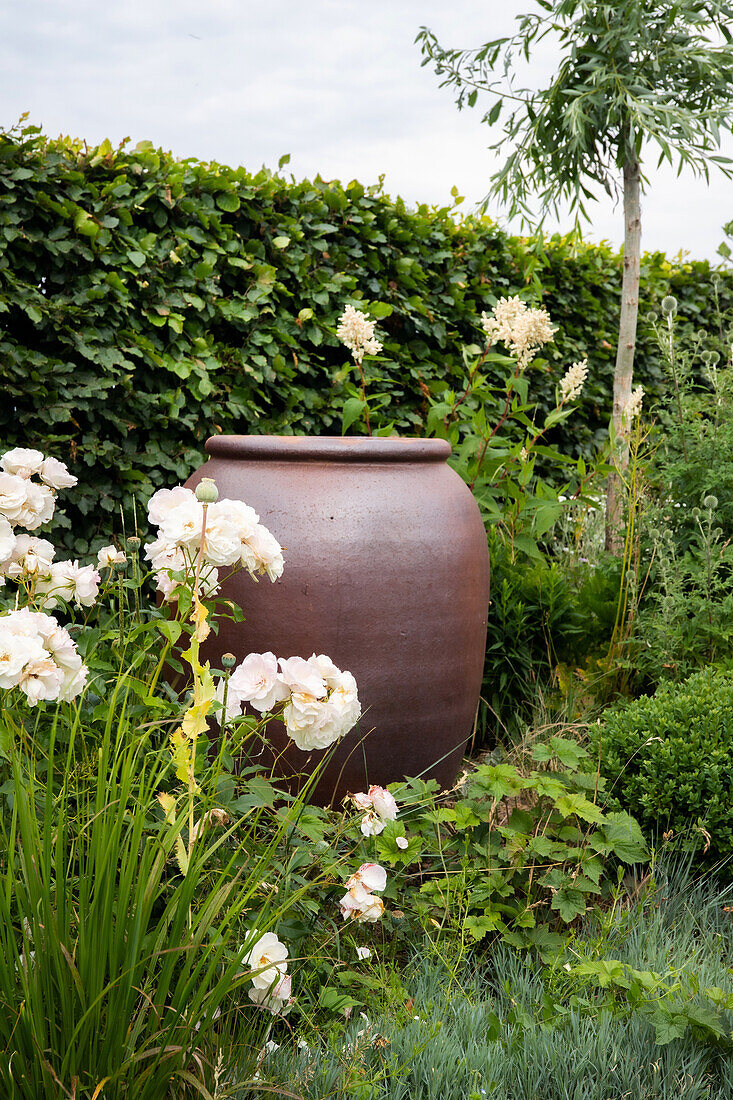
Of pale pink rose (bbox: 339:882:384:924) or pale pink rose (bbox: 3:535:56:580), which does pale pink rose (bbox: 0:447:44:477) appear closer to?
pale pink rose (bbox: 3:535:56:580)

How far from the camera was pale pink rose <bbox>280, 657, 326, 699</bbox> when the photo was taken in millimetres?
1464

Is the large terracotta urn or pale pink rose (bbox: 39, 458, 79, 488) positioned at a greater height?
pale pink rose (bbox: 39, 458, 79, 488)

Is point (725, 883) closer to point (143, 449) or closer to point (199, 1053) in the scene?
point (199, 1053)

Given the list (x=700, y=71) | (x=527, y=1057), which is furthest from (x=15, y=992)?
(x=700, y=71)

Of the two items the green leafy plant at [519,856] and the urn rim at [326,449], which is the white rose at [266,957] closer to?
the green leafy plant at [519,856]

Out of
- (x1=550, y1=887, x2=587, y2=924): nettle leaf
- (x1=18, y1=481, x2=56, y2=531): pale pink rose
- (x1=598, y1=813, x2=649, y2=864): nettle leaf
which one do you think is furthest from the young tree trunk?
(x1=18, y1=481, x2=56, y2=531): pale pink rose

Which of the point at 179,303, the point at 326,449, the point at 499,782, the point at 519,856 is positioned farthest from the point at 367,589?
the point at 179,303

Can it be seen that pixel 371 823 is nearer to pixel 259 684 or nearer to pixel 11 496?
pixel 259 684

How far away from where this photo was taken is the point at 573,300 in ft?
18.7

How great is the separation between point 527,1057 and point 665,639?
69.6 inches

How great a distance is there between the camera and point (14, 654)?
138cm

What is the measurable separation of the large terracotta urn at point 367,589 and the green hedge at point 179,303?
3.87 feet

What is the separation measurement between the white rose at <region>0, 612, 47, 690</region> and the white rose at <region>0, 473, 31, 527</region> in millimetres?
Answer: 405

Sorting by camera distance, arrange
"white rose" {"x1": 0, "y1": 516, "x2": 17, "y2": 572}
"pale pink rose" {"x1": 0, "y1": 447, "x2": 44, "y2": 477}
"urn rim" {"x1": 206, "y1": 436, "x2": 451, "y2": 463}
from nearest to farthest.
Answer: "white rose" {"x1": 0, "y1": 516, "x2": 17, "y2": 572} < "pale pink rose" {"x1": 0, "y1": 447, "x2": 44, "y2": 477} < "urn rim" {"x1": 206, "y1": 436, "x2": 451, "y2": 463}
